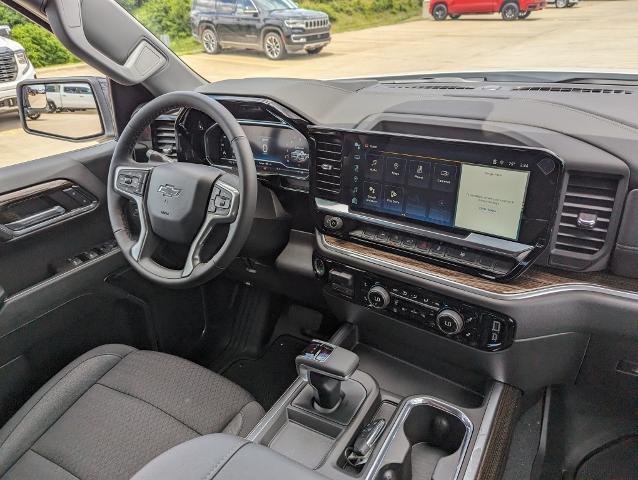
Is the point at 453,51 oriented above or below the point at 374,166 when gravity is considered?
above

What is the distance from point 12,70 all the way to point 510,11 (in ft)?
8.20

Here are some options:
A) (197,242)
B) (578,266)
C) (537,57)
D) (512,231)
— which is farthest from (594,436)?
(537,57)

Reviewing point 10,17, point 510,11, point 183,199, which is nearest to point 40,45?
point 10,17

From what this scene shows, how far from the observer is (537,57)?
2359 millimetres

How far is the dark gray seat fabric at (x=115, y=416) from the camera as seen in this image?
132 cm

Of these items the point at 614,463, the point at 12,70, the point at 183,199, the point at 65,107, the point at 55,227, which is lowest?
the point at 614,463

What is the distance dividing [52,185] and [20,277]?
352 millimetres

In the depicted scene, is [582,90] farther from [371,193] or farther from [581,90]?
[371,193]

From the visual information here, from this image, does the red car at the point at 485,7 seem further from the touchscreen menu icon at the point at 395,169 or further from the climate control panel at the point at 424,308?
the climate control panel at the point at 424,308

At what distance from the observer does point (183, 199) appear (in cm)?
145

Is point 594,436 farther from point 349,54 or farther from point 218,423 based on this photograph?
point 349,54

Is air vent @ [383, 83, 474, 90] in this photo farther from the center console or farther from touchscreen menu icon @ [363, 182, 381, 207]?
the center console

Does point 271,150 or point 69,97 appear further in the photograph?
point 69,97

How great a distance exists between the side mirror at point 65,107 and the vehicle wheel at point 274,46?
1.09 meters
